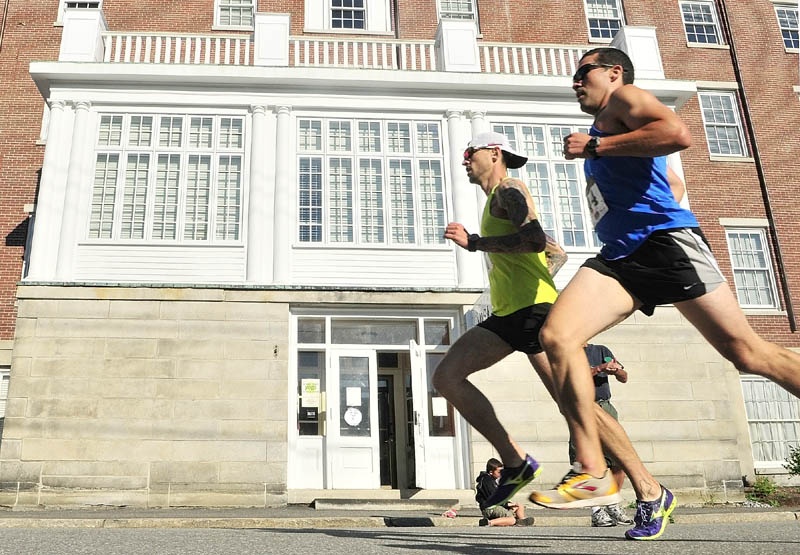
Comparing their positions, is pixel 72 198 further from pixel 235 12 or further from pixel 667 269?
pixel 667 269

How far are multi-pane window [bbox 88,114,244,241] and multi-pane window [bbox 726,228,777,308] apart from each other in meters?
12.4

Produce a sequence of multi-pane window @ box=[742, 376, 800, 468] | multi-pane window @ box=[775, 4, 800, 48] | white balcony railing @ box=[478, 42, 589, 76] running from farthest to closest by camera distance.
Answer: multi-pane window @ box=[775, 4, 800, 48] < multi-pane window @ box=[742, 376, 800, 468] < white balcony railing @ box=[478, 42, 589, 76]

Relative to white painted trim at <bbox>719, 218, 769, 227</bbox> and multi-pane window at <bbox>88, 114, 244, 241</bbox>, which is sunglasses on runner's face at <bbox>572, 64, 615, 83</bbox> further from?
white painted trim at <bbox>719, 218, 769, 227</bbox>

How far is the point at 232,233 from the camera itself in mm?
13727

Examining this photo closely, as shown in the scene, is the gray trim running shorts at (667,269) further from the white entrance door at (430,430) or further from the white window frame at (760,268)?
the white window frame at (760,268)

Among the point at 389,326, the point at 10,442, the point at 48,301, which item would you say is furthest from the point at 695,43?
the point at 10,442

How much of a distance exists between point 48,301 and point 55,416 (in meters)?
2.06

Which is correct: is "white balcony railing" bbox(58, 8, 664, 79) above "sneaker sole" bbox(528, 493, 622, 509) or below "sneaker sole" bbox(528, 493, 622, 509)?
above

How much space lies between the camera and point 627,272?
3.28 metres

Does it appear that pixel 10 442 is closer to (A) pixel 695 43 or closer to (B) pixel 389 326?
(B) pixel 389 326

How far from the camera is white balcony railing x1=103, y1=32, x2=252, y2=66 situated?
1488cm

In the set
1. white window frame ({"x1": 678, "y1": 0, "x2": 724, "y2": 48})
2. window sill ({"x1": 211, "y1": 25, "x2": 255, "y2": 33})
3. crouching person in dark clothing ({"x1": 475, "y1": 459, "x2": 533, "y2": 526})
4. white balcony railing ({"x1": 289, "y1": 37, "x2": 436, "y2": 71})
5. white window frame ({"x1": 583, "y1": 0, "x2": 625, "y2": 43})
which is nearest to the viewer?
crouching person in dark clothing ({"x1": 475, "y1": 459, "x2": 533, "y2": 526})

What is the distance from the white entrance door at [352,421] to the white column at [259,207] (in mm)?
2123

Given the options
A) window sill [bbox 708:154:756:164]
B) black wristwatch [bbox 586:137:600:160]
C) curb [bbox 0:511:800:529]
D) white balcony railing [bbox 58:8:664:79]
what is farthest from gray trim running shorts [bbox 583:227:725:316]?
window sill [bbox 708:154:756:164]
